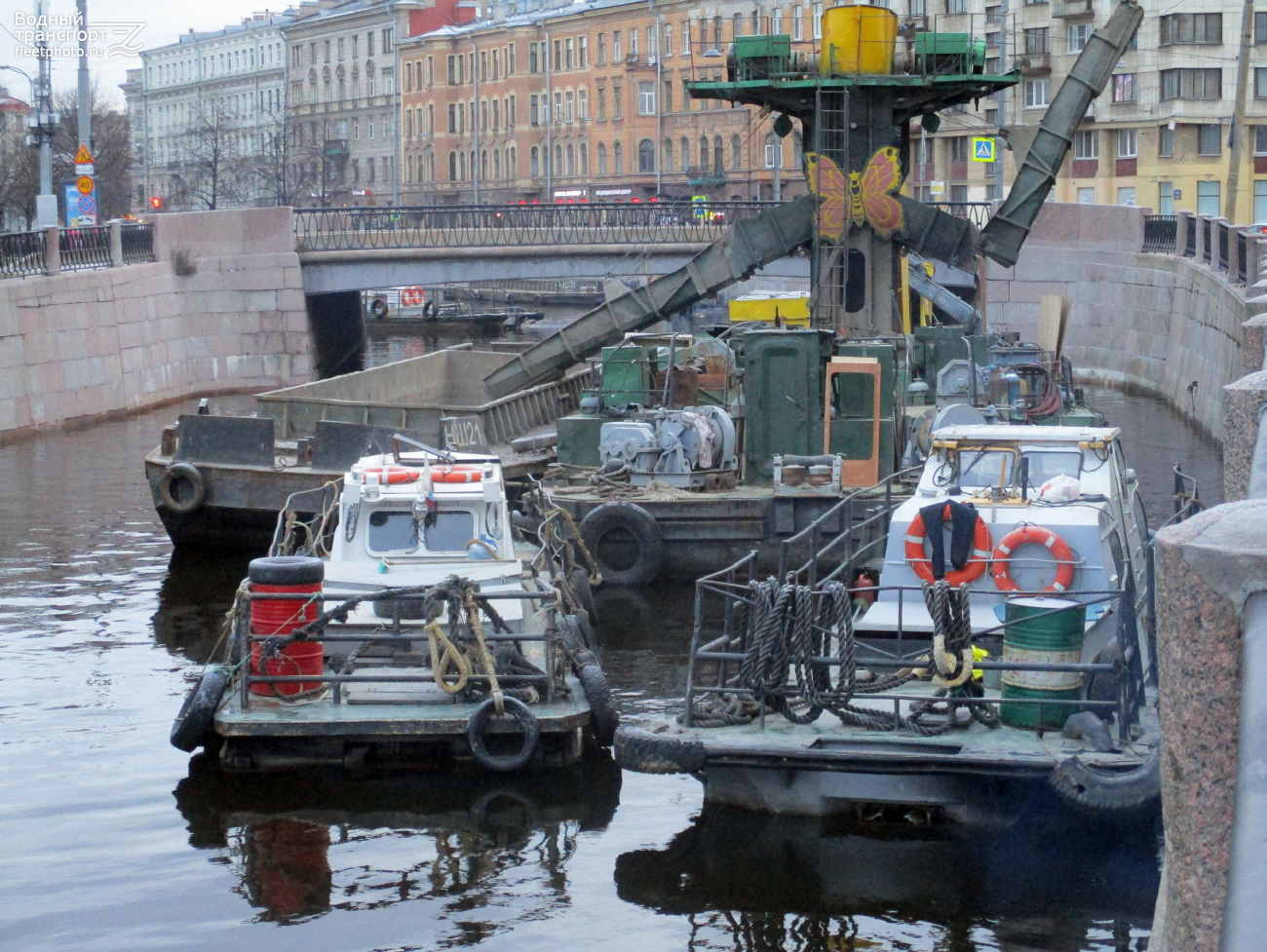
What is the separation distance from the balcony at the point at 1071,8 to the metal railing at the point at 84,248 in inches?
1869

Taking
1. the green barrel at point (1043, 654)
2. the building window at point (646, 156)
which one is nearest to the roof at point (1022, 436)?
the green barrel at point (1043, 654)

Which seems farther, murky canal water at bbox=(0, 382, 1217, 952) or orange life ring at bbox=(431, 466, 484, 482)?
orange life ring at bbox=(431, 466, 484, 482)

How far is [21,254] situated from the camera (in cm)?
3666

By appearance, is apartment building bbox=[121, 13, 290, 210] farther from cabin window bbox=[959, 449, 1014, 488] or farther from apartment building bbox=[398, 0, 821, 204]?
cabin window bbox=[959, 449, 1014, 488]

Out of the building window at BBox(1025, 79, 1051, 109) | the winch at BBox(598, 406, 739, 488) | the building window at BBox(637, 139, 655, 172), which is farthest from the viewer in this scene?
the building window at BBox(637, 139, 655, 172)

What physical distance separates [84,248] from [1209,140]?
4816 cm

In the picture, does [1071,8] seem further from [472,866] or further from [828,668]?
[472,866]

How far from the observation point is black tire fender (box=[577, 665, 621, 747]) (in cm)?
1312

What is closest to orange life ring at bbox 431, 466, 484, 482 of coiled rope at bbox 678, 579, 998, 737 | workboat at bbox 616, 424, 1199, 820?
workboat at bbox 616, 424, 1199, 820

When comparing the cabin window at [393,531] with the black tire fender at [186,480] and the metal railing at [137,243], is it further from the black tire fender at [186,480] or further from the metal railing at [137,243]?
the metal railing at [137,243]

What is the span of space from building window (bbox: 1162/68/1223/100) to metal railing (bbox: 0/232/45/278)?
4935 centimetres

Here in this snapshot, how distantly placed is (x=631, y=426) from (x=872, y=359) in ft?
10.9

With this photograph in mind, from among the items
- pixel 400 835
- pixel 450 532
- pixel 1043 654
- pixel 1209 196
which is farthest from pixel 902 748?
pixel 1209 196

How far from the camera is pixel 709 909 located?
35.7ft
